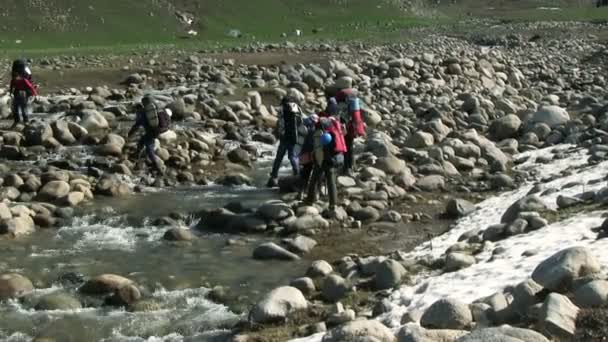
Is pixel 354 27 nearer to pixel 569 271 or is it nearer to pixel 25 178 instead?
pixel 25 178

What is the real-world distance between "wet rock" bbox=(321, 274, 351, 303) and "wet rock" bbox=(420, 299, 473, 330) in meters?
2.58

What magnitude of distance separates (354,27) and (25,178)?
64236 millimetres

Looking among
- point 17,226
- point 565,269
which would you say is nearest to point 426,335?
point 565,269

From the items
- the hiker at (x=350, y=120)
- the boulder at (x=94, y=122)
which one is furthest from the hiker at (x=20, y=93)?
the hiker at (x=350, y=120)

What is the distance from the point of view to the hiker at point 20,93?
84.0 feet

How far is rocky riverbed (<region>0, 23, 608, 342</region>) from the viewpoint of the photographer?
10.6 meters

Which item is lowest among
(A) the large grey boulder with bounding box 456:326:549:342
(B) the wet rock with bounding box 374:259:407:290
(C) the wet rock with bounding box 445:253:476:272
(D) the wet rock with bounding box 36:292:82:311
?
(D) the wet rock with bounding box 36:292:82:311

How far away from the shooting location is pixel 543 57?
1949 inches

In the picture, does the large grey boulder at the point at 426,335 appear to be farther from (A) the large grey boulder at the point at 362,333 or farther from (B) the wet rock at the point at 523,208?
(B) the wet rock at the point at 523,208

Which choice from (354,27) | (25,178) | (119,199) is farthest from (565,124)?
(354,27)

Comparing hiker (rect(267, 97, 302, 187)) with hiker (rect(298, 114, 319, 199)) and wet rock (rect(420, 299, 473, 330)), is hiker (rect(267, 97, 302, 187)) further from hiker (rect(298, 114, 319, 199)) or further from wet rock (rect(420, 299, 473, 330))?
wet rock (rect(420, 299, 473, 330))

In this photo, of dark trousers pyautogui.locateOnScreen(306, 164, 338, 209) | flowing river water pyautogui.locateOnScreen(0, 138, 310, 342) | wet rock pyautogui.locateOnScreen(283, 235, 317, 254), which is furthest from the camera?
dark trousers pyautogui.locateOnScreen(306, 164, 338, 209)

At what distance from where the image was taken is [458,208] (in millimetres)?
17500

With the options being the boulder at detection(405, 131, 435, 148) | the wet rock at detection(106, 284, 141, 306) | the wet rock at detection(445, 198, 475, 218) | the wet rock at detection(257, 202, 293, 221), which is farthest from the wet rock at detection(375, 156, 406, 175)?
the wet rock at detection(106, 284, 141, 306)
